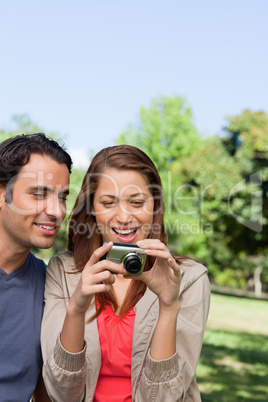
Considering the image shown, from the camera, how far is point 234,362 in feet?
35.2

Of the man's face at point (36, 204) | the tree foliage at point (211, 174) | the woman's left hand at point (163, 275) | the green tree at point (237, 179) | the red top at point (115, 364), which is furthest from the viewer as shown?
the tree foliage at point (211, 174)

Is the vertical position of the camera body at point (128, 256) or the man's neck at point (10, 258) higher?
the camera body at point (128, 256)

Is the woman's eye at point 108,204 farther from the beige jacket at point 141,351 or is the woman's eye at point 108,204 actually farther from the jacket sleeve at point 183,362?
the jacket sleeve at point 183,362

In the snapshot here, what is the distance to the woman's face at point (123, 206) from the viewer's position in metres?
2.93

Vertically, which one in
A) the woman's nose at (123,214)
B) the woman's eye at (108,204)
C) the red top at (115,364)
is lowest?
the red top at (115,364)

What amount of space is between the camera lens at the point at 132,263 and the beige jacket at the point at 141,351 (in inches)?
16.0

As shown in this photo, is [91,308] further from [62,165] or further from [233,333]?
[233,333]

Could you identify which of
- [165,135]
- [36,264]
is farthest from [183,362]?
[165,135]

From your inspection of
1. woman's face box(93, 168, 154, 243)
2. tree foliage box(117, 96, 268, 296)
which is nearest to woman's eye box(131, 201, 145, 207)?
woman's face box(93, 168, 154, 243)

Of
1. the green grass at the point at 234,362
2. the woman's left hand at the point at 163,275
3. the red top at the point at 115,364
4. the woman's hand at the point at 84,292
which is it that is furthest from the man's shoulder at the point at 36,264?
the green grass at the point at 234,362

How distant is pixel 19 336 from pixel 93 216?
0.88 meters

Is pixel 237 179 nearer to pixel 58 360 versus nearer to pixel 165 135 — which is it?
pixel 165 135

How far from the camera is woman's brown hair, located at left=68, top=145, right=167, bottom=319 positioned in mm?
3008

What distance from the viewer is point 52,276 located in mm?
2936
